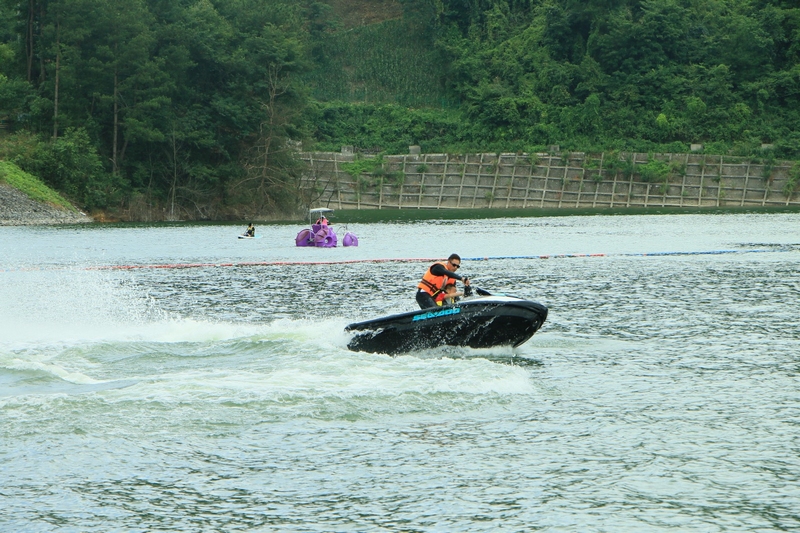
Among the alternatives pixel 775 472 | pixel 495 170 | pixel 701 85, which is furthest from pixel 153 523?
pixel 701 85

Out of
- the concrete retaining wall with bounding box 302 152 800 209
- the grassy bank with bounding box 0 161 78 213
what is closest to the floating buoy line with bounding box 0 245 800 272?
the grassy bank with bounding box 0 161 78 213

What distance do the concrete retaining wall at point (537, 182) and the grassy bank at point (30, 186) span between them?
20943 mm

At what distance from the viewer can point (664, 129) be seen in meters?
103

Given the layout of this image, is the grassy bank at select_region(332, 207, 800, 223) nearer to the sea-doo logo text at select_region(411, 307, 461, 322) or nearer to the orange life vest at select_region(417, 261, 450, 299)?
the orange life vest at select_region(417, 261, 450, 299)

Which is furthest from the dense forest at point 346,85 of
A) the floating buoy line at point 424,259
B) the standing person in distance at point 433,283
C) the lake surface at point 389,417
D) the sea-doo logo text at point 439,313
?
the sea-doo logo text at point 439,313

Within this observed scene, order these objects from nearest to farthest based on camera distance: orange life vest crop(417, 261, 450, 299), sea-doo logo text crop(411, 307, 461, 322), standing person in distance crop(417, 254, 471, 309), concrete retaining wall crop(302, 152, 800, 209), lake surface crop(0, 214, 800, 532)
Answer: lake surface crop(0, 214, 800, 532) → sea-doo logo text crop(411, 307, 461, 322) → standing person in distance crop(417, 254, 471, 309) → orange life vest crop(417, 261, 450, 299) → concrete retaining wall crop(302, 152, 800, 209)

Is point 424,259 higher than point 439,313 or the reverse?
the reverse

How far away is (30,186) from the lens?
78688 mm

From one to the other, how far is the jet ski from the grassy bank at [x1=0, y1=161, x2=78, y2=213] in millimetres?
60678

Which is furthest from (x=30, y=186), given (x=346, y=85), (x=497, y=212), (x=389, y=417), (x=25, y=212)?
(x=389, y=417)

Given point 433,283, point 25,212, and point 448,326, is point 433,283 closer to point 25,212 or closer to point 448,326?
point 448,326

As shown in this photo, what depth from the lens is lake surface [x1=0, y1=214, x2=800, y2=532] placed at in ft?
44.1

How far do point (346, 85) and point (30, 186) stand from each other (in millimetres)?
48642

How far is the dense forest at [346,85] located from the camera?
84688 mm
